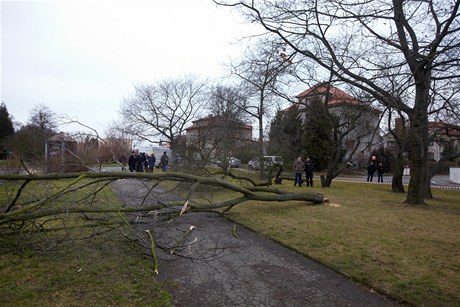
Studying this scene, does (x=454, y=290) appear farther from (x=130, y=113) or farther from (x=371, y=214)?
(x=130, y=113)

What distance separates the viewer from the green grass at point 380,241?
417 cm

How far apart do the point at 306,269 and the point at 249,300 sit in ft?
4.51

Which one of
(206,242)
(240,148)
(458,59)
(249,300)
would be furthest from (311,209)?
(240,148)

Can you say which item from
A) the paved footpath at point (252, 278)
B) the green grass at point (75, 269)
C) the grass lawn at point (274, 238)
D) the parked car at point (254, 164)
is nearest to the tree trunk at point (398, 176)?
the parked car at point (254, 164)

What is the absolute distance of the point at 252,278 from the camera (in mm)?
4398

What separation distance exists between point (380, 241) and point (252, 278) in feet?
9.86

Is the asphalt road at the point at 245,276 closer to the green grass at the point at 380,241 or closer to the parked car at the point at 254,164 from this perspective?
the green grass at the point at 380,241

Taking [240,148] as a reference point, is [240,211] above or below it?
below

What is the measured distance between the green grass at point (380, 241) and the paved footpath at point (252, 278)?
318mm

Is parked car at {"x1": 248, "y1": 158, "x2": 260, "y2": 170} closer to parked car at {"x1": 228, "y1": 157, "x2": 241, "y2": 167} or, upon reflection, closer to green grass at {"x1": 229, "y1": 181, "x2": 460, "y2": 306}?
parked car at {"x1": 228, "y1": 157, "x2": 241, "y2": 167}

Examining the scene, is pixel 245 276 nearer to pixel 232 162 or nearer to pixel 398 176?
pixel 232 162

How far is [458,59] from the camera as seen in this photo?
7613mm

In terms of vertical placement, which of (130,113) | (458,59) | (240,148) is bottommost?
(240,148)

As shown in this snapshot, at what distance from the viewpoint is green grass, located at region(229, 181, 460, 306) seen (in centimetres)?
Result: 417
